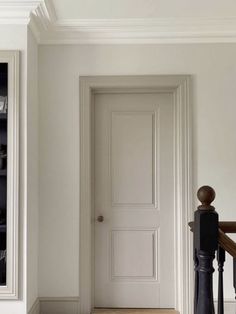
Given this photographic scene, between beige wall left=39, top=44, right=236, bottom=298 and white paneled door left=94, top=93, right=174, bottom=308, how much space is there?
250mm

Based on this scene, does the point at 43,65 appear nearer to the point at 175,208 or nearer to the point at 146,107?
the point at 146,107

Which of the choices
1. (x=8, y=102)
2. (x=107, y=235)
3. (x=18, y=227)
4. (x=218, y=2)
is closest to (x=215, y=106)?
(x=218, y=2)

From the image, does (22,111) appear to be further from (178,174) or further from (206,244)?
(206,244)

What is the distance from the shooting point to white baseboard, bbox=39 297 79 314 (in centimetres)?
282

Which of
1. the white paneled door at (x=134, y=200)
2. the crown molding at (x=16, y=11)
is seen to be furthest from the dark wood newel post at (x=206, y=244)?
the crown molding at (x=16, y=11)

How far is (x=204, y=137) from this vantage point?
9.45ft

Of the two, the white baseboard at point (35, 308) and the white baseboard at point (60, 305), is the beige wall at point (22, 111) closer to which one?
the white baseboard at point (35, 308)

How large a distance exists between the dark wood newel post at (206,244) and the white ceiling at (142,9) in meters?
1.81

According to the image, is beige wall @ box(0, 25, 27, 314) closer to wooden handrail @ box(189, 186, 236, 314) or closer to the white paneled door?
the white paneled door

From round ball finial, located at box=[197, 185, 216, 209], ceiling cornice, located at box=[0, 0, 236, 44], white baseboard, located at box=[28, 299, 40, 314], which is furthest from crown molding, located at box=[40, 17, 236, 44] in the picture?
white baseboard, located at box=[28, 299, 40, 314]

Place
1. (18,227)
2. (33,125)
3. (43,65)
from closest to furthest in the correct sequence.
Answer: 1. (18,227)
2. (33,125)
3. (43,65)

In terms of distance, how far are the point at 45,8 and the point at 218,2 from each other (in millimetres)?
1329

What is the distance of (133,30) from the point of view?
9.34 ft

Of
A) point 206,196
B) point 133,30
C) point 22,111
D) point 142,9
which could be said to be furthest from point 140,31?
point 206,196
